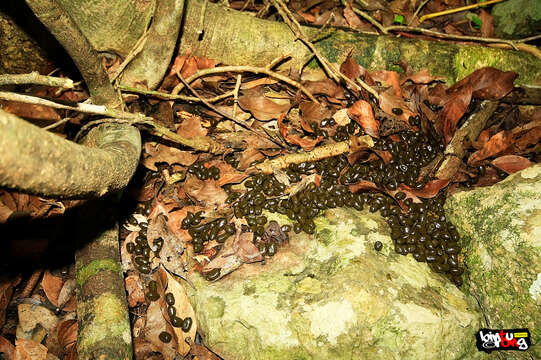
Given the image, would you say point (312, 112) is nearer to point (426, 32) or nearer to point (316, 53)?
point (316, 53)

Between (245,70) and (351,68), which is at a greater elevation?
(245,70)

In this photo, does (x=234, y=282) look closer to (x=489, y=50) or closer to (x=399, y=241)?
(x=399, y=241)

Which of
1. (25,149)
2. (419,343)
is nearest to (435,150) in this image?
(419,343)

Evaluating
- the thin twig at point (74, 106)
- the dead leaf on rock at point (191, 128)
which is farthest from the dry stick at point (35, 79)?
the dead leaf on rock at point (191, 128)

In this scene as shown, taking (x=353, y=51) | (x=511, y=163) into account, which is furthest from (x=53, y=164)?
(x=511, y=163)

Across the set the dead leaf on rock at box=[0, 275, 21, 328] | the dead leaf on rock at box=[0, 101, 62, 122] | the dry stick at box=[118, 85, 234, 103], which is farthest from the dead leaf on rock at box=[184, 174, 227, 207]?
the dead leaf on rock at box=[0, 275, 21, 328]

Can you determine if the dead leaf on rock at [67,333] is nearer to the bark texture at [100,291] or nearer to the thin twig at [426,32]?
the bark texture at [100,291]
